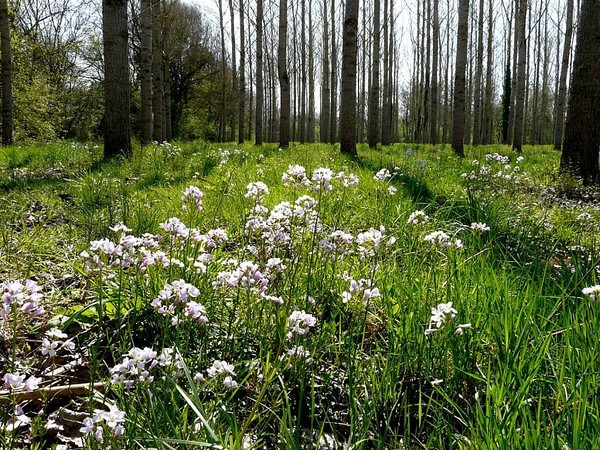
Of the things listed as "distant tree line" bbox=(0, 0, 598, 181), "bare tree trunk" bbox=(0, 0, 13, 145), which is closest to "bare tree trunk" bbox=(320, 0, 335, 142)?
"distant tree line" bbox=(0, 0, 598, 181)

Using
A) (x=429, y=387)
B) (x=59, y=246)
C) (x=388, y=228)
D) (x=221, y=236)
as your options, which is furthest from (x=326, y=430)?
(x=59, y=246)

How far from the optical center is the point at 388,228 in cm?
338

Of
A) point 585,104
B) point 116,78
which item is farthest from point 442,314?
point 116,78

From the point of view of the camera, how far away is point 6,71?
12133 millimetres

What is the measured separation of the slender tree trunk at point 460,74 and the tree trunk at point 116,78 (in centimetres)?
776

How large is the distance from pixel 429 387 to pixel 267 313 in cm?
73

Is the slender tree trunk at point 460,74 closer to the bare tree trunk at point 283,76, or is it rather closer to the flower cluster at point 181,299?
the bare tree trunk at point 283,76

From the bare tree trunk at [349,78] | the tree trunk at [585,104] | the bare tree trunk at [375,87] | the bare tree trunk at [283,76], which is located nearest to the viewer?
the tree trunk at [585,104]

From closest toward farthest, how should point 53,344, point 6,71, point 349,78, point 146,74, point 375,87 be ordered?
point 53,344 → point 349,78 → point 146,74 → point 6,71 → point 375,87

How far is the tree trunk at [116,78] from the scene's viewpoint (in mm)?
7262

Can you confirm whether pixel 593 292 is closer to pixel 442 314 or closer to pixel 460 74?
pixel 442 314

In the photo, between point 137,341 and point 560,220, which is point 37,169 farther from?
point 560,220

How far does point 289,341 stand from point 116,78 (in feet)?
23.5

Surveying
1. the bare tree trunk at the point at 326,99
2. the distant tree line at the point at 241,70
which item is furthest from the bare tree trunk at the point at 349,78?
the bare tree trunk at the point at 326,99
